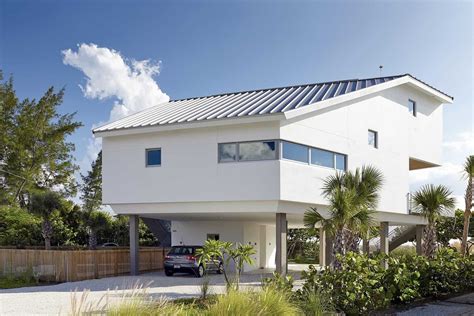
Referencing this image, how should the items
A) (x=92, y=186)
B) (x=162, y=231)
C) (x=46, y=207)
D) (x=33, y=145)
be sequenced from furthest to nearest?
(x=92, y=186) < (x=33, y=145) < (x=162, y=231) < (x=46, y=207)

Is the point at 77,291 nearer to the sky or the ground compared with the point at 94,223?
nearer to the ground

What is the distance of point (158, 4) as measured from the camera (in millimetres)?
17531

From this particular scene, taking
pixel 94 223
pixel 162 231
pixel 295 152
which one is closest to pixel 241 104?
pixel 295 152

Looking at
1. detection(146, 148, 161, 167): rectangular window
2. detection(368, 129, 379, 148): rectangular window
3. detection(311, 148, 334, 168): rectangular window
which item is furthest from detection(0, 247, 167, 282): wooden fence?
detection(368, 129, 379, 148): rectangular window

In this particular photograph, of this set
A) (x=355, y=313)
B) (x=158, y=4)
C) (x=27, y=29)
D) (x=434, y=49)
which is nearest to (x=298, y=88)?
(x=434, y=49)

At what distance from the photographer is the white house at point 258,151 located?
2000cm

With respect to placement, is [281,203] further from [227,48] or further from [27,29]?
[27,29]

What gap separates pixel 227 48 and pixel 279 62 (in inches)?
85.4

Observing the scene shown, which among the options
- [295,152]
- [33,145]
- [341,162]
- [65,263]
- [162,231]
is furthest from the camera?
[33,145]

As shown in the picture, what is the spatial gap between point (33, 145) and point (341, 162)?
25.0 metres

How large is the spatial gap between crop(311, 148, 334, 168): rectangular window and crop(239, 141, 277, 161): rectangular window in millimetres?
2333

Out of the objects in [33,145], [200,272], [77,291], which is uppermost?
[33,145]

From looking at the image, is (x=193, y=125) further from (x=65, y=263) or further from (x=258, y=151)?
(x=65, y=263)

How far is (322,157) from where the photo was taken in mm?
21891
